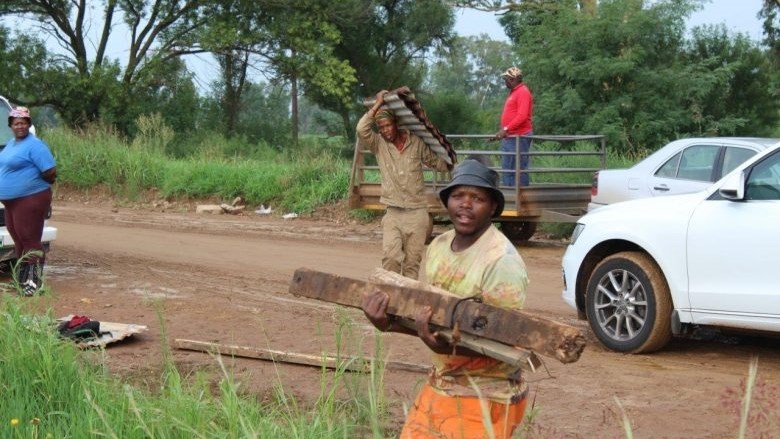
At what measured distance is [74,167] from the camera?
23172mm

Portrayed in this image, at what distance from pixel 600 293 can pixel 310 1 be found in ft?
85.2

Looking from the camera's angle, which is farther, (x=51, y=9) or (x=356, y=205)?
(x=51, y=9)

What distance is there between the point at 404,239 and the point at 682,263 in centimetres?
227

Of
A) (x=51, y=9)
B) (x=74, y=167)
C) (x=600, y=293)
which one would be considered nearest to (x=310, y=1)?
(x=51, y=9)

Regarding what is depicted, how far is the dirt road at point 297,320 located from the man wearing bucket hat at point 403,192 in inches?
26.2

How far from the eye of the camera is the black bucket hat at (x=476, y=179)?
406 centimetres

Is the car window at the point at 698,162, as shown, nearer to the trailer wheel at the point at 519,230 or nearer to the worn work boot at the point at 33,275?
the trailer wheel at the point at 519,230

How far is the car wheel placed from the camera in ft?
25.2

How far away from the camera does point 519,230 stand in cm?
1498

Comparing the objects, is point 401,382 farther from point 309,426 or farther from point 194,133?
point 194,133

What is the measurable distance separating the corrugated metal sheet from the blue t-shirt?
11.3 ft

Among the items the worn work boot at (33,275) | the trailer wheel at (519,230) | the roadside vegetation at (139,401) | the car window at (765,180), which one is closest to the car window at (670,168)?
the trailer wheel at (519,230)

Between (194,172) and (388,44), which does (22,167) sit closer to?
(194,172)

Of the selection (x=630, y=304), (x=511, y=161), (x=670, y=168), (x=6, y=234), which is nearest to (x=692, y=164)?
(x=670, y=168)
